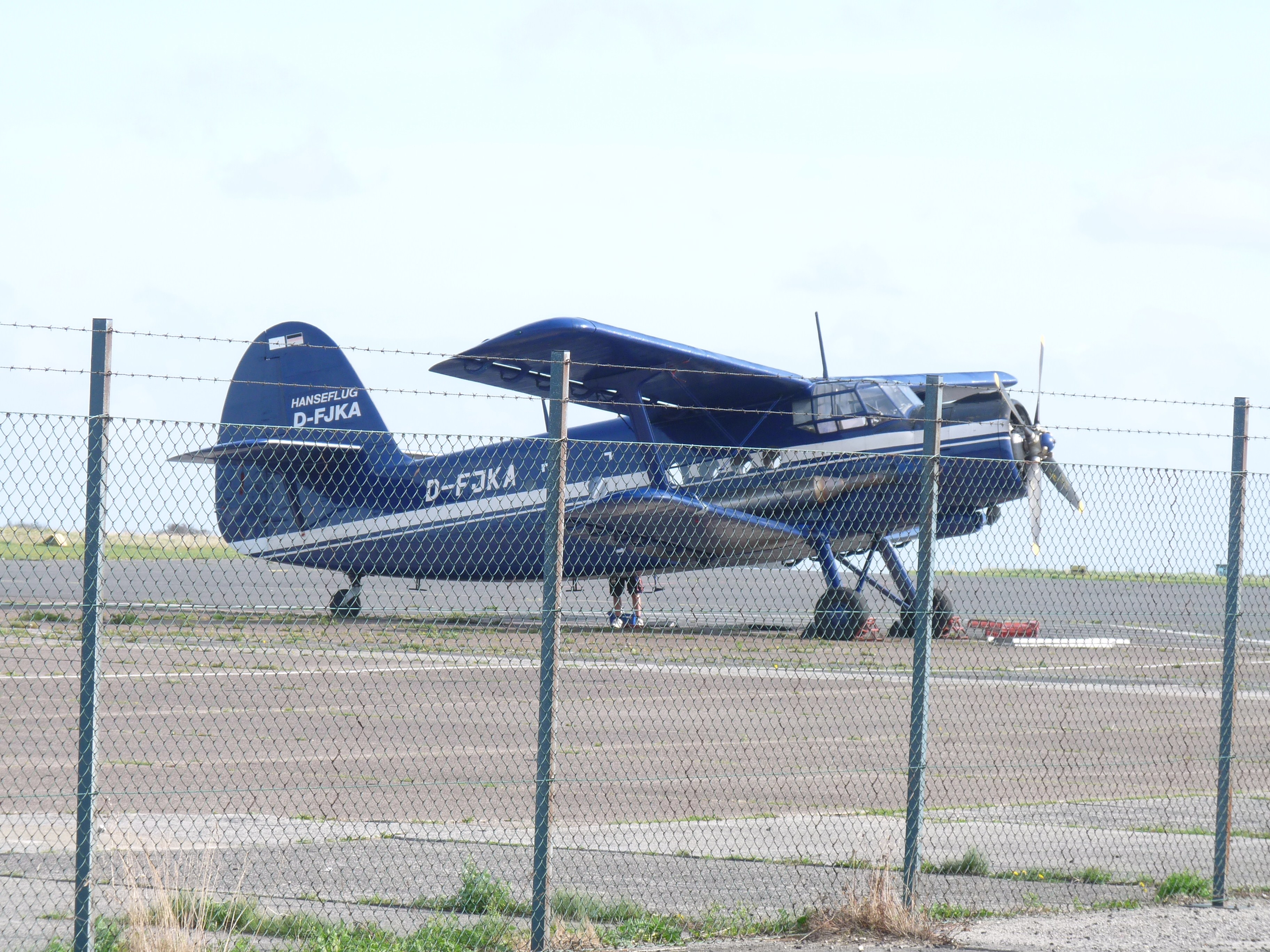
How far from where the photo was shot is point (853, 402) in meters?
21.6

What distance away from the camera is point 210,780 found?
9.71 m

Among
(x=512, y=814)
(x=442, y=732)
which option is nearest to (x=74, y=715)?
(x=442, y=732)

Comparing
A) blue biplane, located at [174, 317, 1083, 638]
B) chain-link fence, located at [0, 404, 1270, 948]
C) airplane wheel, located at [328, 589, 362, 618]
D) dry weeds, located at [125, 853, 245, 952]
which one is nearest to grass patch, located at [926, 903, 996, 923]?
chain-link fence, located at [0, 404, 1270, 948]

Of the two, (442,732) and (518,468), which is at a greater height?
(518,468)

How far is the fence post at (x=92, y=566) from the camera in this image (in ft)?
15.6

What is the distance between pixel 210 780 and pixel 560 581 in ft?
16.9

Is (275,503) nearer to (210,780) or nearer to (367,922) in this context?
(210,780)

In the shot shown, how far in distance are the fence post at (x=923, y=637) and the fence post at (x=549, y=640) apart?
1.64m

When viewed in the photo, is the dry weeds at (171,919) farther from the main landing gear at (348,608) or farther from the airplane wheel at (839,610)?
the airplane wheel at (839,610)

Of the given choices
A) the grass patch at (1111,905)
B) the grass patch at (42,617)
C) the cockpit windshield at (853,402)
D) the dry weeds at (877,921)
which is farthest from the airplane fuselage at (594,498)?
the dry weeds at (877,921)

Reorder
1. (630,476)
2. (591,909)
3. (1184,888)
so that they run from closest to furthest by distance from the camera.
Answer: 1. (591,909)
2. (1184,888)
3. (630,476)

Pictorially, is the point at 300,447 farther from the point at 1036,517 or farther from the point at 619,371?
the point at 1036,517

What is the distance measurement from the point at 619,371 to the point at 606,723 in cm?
930

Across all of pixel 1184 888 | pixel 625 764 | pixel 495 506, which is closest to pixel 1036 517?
pixel 1184 888
